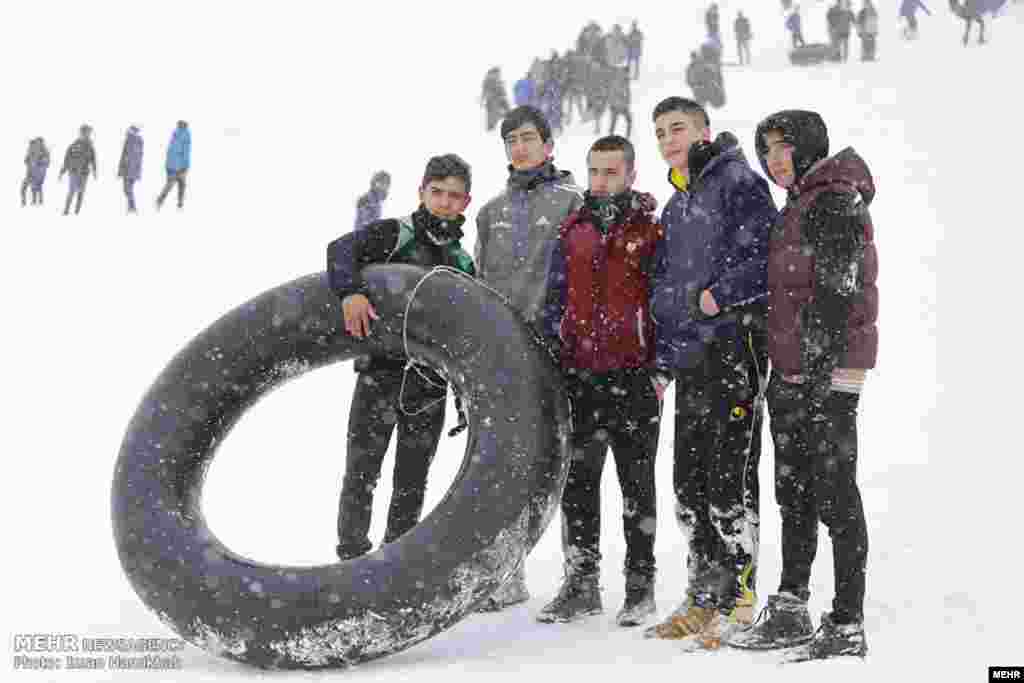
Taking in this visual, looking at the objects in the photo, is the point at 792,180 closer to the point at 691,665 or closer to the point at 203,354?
the point at 691,665

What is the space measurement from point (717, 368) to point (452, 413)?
17.6 feet

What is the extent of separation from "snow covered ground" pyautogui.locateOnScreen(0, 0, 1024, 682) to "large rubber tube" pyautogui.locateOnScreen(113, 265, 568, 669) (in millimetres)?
159

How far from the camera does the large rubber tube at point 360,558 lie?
3.41 metres

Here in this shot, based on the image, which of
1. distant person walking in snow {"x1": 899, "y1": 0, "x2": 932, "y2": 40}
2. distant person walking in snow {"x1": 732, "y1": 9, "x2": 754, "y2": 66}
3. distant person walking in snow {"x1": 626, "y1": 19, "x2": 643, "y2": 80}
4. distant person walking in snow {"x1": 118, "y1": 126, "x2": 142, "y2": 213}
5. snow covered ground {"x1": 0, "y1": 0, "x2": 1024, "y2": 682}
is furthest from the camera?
distant person walking in snow {"x1": 732, "y1": 9, "x2": 754, "y2": 66}

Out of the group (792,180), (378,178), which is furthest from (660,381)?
(378,178)

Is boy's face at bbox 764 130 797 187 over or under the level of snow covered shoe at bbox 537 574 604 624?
over

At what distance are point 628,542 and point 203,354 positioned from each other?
5.37 ft

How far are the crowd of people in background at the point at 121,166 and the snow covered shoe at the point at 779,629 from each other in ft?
50.3

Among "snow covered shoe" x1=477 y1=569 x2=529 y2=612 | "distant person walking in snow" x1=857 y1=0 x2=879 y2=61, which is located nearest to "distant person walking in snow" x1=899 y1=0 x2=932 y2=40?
"distant person walking in snow" x1=857 y1=0 x2=879 y2=61

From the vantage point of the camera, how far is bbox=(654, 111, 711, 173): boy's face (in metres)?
3.96

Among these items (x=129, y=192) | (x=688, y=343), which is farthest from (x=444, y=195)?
(x=129, y=192)

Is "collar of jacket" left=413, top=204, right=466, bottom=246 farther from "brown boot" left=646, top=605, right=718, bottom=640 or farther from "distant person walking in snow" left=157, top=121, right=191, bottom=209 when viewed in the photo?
"distant person walking in snow" left=157, top=121, right=191, bottom=209

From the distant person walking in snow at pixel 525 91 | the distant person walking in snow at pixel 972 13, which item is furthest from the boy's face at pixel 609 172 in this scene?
the distant person walking in snow at pixel 972 13

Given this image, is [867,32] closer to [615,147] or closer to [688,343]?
[615,147]
